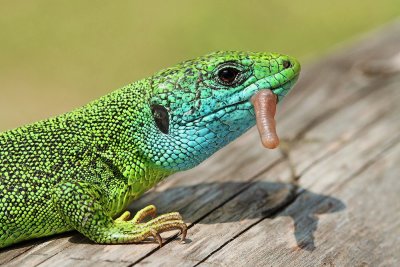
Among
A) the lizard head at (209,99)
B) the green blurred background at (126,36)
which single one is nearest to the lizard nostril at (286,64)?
the lizard head at (209,99)

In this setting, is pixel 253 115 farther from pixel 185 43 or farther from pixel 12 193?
pixel 185 43

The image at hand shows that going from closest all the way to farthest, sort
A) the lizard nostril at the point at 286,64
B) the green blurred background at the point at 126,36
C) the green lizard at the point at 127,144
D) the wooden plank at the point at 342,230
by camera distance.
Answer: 1. the wooden plank at the point at 342,230
2. the green lizard at the point at 127,144
3. the lizard nostril at the point at 286,64
4. the green blurred background at the point at 126,36

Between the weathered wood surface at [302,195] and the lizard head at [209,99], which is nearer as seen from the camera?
the weathered wood surface at [302,195]

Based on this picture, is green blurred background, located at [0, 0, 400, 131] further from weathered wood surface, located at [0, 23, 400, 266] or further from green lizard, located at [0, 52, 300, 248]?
green lizard, located at [0, 52, 300, 248]

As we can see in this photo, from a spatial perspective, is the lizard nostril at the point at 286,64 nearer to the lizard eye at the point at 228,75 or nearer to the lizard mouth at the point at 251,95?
the lizard mouth at the point at 251,95

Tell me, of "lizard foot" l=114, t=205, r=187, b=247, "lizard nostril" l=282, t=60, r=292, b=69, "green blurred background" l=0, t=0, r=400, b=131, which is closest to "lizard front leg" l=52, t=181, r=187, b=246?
"lizard foot" l=114, t=205, r=187, b=247

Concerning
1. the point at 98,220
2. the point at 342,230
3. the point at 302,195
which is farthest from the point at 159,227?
the point at 302,195

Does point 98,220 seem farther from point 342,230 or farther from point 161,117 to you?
point 342,230

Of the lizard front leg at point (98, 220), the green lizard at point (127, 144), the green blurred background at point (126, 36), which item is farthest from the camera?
the green blurred background at point (126, 36)

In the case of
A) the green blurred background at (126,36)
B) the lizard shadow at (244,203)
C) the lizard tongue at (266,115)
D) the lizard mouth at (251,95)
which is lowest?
the lizard shadow at (244,203)
